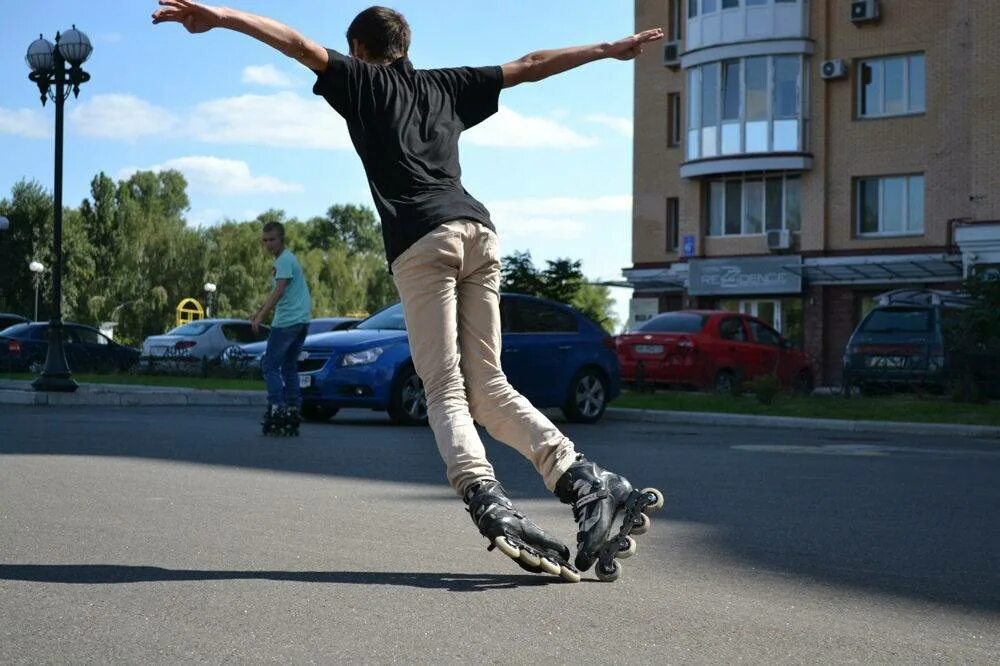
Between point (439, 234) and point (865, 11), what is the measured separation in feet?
127

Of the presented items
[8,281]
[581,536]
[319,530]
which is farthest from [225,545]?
[8,281]

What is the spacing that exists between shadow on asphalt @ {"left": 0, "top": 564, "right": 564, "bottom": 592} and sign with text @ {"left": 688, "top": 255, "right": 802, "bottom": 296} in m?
38.9

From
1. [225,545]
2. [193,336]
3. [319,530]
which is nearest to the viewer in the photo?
[225,545]

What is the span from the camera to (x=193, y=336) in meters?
34.2

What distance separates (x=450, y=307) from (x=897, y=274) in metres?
37.5

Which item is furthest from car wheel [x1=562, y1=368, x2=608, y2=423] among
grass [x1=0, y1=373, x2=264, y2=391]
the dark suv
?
the dark suv

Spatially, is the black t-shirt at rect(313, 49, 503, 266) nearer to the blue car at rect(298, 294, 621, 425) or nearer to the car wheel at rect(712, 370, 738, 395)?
the blue car at rect(298, 294, 621, 425)

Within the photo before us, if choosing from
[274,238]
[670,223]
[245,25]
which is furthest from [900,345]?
[245,25]

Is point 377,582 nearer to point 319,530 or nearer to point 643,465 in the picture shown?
point 319,530

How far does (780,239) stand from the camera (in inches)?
1709

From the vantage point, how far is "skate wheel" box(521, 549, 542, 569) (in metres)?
5.21

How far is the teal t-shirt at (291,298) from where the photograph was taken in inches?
539

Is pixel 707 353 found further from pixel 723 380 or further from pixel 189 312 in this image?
pixel 189 312

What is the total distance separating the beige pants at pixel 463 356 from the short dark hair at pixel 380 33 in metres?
0.71
